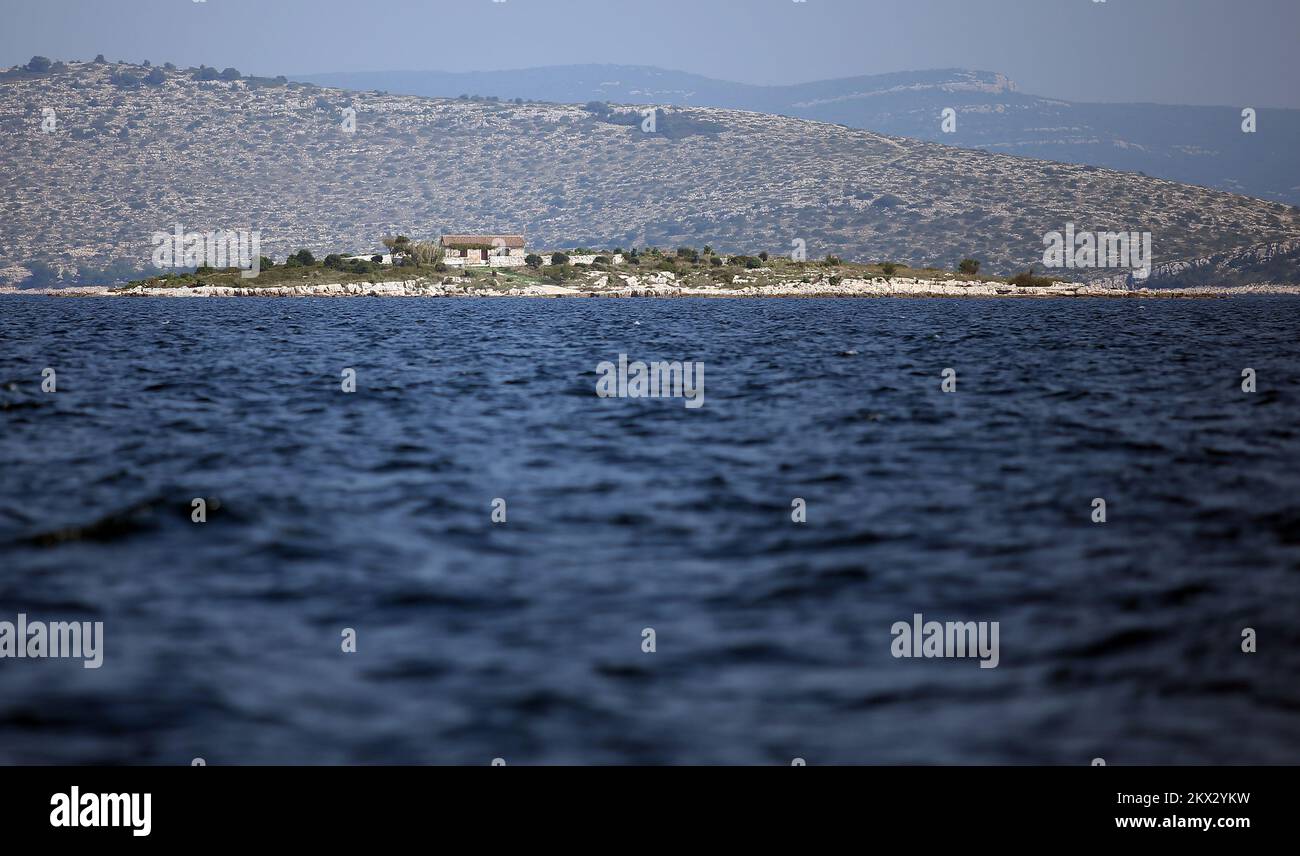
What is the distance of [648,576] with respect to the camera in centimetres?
1422

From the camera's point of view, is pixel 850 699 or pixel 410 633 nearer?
pixel 850 699

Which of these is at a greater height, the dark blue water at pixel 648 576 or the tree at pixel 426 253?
the tree at pixel 426 253

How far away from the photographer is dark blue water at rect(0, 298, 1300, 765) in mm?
9961

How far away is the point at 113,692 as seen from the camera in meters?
10.7

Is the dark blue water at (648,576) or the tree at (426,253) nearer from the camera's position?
the dark blue water at (648,576)

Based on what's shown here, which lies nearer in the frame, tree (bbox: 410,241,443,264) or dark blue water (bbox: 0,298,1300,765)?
dark blue water (bbox: 0,298,1300,765)

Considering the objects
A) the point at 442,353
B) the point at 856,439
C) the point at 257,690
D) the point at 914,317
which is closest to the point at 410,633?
the point at 257,690

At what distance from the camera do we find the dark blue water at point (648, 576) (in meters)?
9.96

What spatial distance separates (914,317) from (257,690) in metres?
91.9

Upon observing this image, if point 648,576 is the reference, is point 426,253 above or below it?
above

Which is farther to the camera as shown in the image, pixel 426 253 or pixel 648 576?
pixel 426 253
